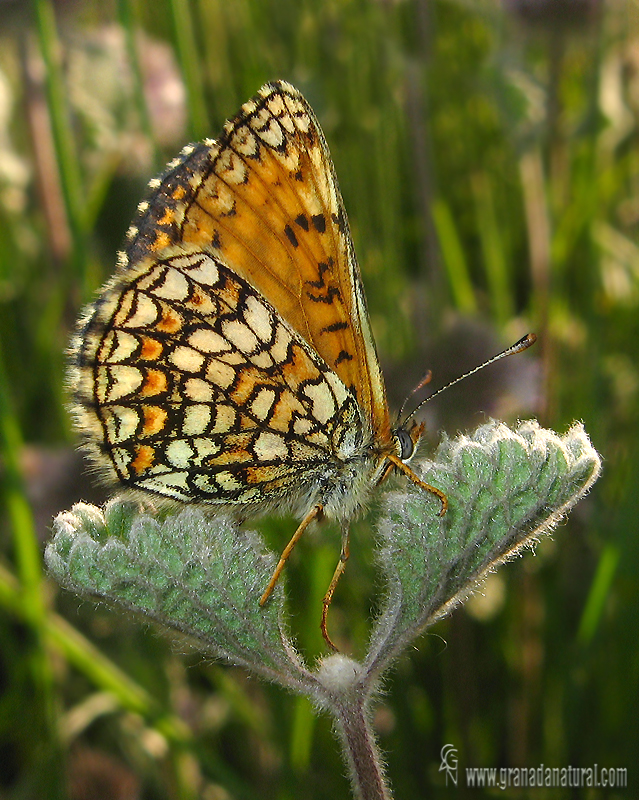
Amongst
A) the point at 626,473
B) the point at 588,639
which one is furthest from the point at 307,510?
the point at 626,473

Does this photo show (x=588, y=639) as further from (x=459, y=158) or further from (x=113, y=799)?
(x=459, y=158)

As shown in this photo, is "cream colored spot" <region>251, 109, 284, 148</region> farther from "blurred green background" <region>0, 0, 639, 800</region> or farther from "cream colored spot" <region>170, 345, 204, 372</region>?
"blurred green background" <region>0, 0, 639, 800</region>

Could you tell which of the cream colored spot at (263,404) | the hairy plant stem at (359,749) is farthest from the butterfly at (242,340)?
the hairy plant stem at (359,749)

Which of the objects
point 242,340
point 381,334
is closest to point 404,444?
point 242,340

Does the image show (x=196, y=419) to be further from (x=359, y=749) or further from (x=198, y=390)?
(x=359, y=749)

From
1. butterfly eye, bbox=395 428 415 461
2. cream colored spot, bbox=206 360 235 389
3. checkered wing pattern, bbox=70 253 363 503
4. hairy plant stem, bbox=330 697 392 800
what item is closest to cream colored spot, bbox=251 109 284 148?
checkered wing pattern, bbox=70 253 363 503

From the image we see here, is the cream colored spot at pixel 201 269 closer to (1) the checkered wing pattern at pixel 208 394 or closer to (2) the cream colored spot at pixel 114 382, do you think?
(1) the checkered wing pattern at pixel 208 394
